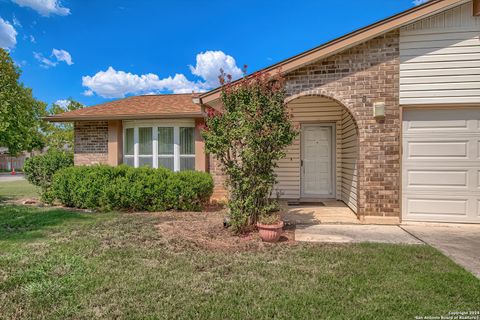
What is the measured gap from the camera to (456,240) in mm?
4496

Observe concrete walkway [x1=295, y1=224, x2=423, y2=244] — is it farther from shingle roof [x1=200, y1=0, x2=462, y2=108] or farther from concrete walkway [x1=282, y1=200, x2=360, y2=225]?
shingle roof [x1=200, y1=0, x2=462, y2=108]

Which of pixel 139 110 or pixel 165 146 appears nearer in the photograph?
pixel 165 146

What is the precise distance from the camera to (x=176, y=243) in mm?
4402

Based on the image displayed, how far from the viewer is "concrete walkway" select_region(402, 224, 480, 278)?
3604 mm

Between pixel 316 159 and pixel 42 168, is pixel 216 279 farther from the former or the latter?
pixel 42 168

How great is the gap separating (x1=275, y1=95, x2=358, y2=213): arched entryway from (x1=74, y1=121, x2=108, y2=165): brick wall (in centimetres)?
627

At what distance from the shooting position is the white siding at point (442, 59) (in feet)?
17.4

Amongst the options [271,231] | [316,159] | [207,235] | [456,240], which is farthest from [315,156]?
[207,235]

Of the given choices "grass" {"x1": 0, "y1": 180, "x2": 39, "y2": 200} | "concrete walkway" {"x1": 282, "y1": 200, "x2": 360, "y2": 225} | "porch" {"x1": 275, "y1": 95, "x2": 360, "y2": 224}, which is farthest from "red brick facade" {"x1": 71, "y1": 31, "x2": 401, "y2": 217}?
"grass" {"x1": 0, "y1": 180, "x2": 39, "y2": 200}

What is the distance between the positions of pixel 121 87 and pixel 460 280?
49411mm

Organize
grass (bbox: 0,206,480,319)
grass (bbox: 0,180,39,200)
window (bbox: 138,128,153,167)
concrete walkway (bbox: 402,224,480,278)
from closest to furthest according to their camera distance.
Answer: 1. grass (bbox: 0,206,480,319)
2. concrete walkway (bbox: 402,224,480,278)
3. window (bbox: 138,128,153,167)
4. grass (bbox: 0,180,39,200)

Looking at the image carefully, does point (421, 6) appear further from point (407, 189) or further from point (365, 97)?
point (407, 189)

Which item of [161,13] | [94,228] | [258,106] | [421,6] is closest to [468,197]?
[421,6]

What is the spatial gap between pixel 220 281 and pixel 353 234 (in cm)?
304
